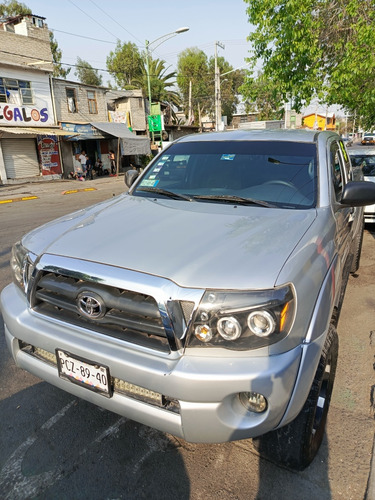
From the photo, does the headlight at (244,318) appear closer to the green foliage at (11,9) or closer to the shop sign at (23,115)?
the shop sign at (23,115)

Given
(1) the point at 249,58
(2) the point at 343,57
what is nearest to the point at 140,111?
(1) the point at 249,58

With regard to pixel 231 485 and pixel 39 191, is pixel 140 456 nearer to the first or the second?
pixel 231 485

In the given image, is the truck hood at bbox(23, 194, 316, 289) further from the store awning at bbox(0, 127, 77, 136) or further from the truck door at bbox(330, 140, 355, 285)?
the store awning at bbox(0, 127, 77, 136)

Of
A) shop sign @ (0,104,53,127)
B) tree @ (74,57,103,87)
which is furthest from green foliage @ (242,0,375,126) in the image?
tree @ (74,57,103,87)

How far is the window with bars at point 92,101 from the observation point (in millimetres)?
24411

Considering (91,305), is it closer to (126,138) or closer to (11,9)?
(126,138)

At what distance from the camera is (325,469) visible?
6.90 feet

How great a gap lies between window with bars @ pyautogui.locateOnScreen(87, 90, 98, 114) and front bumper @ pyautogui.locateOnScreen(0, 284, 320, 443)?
25519mm

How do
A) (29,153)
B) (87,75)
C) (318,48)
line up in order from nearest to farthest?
(318,48) → (29,153) → (87,75)

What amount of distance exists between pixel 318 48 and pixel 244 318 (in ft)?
34.0

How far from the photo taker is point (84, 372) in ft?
6.33

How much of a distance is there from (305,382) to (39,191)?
17.7 m

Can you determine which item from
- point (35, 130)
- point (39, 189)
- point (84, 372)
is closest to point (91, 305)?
point (84, 372)

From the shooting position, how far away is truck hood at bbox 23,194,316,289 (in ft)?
5.79
